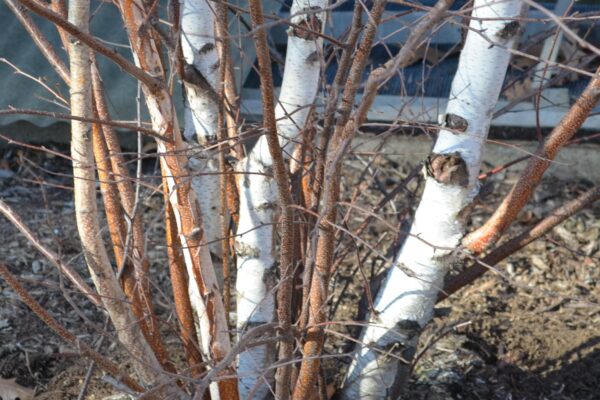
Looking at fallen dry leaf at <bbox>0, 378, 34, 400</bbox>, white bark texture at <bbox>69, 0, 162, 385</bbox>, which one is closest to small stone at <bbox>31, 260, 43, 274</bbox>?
fallen dry leaf at <bbox>0, 378, 34, 400</bbox>

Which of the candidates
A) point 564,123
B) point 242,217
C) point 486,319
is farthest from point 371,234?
point 564,123

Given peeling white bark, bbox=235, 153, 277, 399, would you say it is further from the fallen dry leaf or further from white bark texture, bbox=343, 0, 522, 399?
the fallen dry leaf

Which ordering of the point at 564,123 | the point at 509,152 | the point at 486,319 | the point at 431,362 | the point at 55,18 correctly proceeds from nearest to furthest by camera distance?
the point at 55,18, the point at 564,123, the point at 431,362, the point at 486,319, the point at 509,152

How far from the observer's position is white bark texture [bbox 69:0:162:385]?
5.96 ft

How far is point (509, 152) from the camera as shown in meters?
4.84

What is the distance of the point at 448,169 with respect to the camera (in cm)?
215

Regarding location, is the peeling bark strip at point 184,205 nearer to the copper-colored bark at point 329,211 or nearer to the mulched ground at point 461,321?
the copper-colored bark at point 329,211

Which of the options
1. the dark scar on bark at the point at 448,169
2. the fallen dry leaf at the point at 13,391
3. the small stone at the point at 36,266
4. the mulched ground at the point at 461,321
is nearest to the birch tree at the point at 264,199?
the dark scar on bark at the point at 448,169

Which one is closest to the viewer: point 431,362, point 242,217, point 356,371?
point 242,217

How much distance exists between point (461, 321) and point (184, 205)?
1.28m

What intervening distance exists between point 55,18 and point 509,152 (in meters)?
3.76

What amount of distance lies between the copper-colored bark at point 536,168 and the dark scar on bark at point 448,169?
0.16 meters

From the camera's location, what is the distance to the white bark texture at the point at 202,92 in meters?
2.21

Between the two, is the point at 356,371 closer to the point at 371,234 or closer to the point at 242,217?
the point at 242,217
